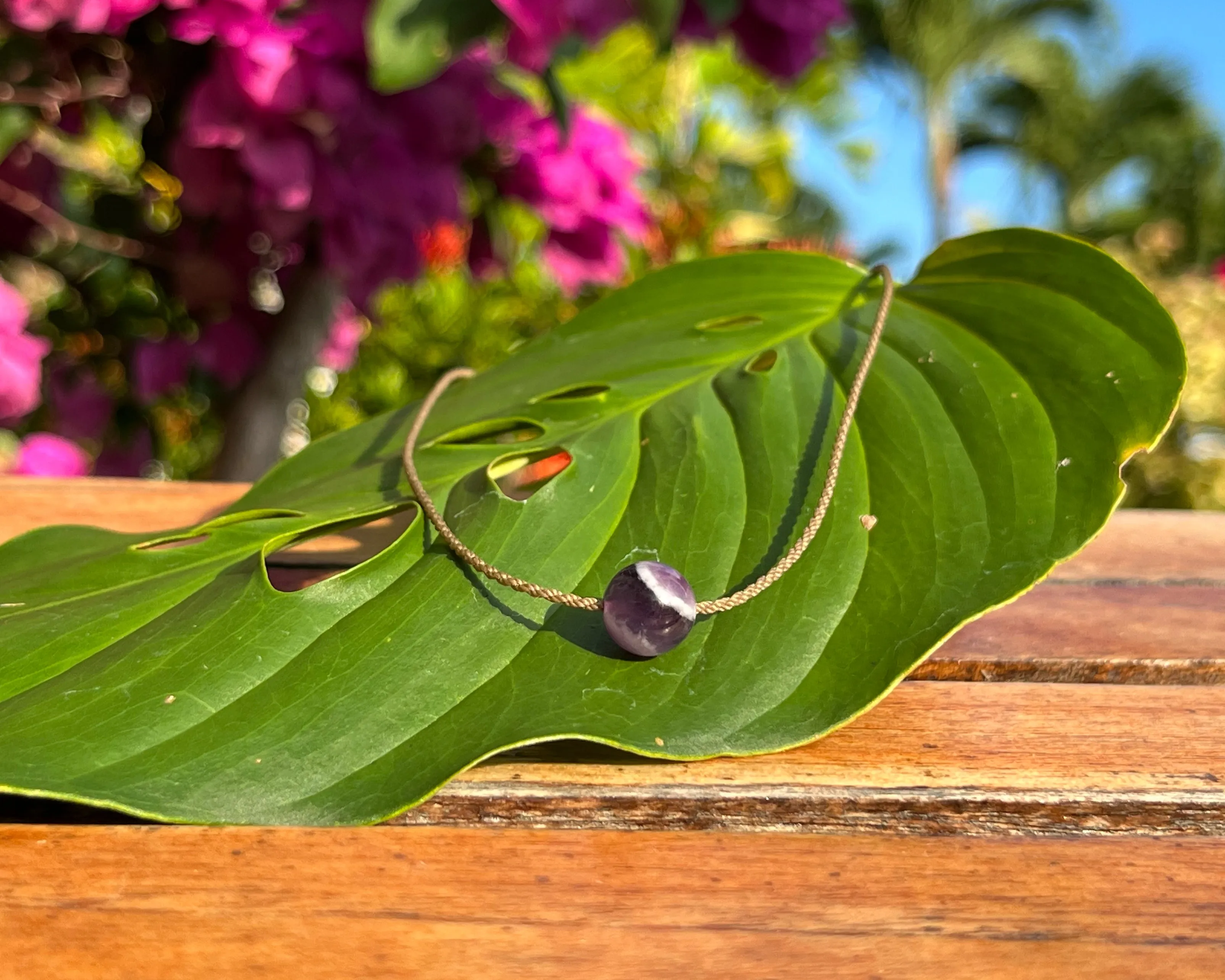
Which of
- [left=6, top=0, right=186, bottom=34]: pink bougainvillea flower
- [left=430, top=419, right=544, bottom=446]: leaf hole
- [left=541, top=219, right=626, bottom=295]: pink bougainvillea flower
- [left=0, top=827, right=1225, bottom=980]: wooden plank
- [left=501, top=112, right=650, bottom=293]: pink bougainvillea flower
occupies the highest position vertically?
[left=6, top=0, right=186, bottom=34]: pink bougainvillea flower

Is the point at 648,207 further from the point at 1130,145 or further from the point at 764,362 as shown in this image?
the point at 1130,145

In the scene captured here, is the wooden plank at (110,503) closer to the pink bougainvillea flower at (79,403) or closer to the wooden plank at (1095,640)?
the pink bougainvillea flower at (79,403)

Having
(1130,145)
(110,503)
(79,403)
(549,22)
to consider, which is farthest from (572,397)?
(1130,145)

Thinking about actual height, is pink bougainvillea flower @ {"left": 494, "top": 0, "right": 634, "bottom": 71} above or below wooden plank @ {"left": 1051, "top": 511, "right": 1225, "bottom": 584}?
above

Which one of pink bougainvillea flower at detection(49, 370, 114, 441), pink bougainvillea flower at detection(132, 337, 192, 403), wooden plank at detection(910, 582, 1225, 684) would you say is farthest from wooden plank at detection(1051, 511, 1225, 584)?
pink bougainvillea flower at detection(49, 370, 114, 441)

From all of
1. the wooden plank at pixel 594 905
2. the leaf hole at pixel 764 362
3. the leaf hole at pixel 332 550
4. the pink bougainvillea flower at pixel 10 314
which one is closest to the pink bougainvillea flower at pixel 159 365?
the pink bougainvillea flower at pixel 10 314

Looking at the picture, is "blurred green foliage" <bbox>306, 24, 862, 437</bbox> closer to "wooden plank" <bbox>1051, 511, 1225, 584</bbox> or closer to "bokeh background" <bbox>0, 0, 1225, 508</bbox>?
"bokeh background" <bbox>0, 0, 1225, 508</bbox>
